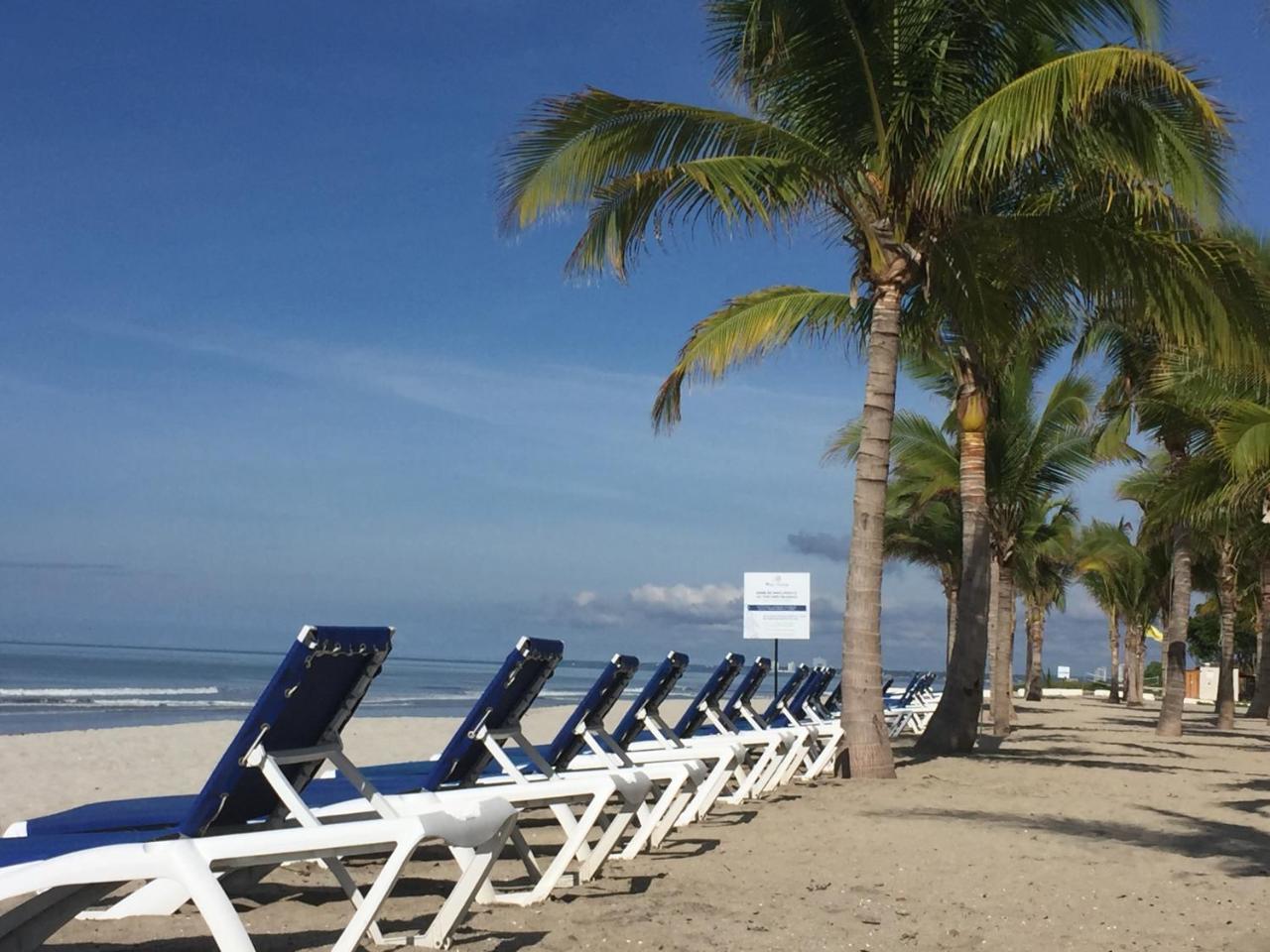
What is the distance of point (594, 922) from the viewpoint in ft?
15.8

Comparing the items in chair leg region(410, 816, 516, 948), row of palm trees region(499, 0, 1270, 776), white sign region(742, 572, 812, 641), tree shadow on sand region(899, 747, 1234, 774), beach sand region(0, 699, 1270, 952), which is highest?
row of palm trees region(499, 0, 1270, 776)

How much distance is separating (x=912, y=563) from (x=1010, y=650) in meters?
8.42

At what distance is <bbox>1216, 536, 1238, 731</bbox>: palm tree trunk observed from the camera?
25.7 meters

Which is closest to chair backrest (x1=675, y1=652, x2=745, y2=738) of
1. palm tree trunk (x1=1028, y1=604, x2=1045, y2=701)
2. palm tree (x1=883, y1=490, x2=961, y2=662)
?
palm tree (x1=883, y1=490, x2=961, y2=662)

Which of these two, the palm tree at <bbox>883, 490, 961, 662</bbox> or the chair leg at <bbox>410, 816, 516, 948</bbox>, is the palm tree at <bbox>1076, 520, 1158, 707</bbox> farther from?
the chair leg at <bbox>410, 816, 516, 948</bbox>

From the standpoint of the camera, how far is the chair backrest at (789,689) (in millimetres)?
11602

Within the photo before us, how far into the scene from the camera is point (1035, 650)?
145 ft

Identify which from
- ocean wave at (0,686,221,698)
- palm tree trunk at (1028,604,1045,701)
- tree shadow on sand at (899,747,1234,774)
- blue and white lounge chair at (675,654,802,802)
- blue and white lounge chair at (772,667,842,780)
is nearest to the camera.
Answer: blue and white lounge chair at (675,654,802,802)

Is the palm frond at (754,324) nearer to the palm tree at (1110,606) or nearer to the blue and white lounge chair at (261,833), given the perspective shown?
the blue and white lounge chair at (261,833)

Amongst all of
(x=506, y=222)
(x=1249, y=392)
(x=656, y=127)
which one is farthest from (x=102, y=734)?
(x=1249, y=392)

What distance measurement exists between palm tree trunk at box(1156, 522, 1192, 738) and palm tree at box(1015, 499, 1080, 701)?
2190 mm

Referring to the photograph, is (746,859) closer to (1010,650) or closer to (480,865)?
(480,865)

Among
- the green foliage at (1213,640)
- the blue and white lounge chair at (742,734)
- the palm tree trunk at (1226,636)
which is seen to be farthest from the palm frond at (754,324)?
the green foliage at (1213,640)

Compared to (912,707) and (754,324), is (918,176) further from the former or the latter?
(912,707)
